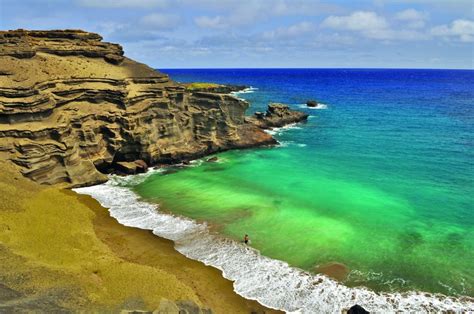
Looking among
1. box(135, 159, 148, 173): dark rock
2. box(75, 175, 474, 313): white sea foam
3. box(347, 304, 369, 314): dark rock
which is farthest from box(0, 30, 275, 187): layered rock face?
box(347, 304, 369, 314): dark rock

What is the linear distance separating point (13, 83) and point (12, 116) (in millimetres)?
4186

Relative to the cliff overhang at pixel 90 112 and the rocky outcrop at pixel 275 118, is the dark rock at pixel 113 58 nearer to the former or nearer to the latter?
the cliff overhang at pixel 90 112

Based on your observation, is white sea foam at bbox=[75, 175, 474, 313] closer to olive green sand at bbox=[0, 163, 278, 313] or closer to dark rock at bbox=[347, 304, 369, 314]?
olive green sand at bbox=[0, 163, 278, 313]

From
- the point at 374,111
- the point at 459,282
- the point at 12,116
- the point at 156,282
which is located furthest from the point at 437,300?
the point at 374,111

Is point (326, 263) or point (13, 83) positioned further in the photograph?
point (13, 83)

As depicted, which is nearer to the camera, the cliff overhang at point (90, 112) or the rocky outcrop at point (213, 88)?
the cliff overhang at point (90, 112)

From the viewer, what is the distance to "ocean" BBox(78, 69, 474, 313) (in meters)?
27.8

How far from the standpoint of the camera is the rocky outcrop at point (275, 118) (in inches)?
3410

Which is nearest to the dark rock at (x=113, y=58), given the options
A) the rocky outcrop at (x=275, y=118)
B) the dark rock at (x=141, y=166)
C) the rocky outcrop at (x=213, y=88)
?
the dark rock at (x=141, y=166)

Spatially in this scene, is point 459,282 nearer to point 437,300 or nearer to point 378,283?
point 437,300

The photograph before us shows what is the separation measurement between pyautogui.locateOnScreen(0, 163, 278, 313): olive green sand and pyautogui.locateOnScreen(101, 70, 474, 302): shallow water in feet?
22.1

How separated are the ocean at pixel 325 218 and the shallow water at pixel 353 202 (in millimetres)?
120

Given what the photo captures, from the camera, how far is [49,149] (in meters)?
41.7

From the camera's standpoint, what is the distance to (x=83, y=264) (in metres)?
26.7
